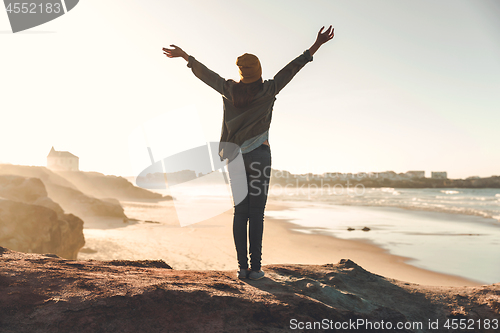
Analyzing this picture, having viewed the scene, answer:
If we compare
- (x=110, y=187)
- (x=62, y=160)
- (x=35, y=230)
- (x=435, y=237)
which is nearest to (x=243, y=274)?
(x=35, y=230)

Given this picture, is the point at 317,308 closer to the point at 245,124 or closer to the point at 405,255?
the point at 245,124

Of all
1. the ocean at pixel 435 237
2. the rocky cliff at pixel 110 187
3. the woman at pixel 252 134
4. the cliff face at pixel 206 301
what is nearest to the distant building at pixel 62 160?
the rocky cliff at pixel 110 187

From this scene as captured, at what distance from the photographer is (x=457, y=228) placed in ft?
44.8

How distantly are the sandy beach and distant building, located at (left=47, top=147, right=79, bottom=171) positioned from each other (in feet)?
219

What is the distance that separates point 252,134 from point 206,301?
1.44 meters

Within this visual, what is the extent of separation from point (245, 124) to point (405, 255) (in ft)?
28.9

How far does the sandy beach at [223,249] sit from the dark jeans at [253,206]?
5.55 meters

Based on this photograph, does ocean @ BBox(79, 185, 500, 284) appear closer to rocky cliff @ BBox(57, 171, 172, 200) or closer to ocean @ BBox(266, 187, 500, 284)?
ocean @ BBox(266, 187, 500, 284)

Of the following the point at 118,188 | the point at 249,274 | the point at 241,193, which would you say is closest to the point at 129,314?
the point at 249,274

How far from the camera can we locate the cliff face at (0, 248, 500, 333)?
165 cm

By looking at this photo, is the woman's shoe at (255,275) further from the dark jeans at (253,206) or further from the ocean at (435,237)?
the ocean at (435,237)

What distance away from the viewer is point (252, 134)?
8.93 ft

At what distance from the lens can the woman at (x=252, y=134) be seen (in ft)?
8.76

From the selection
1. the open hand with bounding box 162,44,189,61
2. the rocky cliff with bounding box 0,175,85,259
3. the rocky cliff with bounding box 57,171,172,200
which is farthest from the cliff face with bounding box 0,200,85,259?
the rocky cliff with bounding box 57,171,172,200
